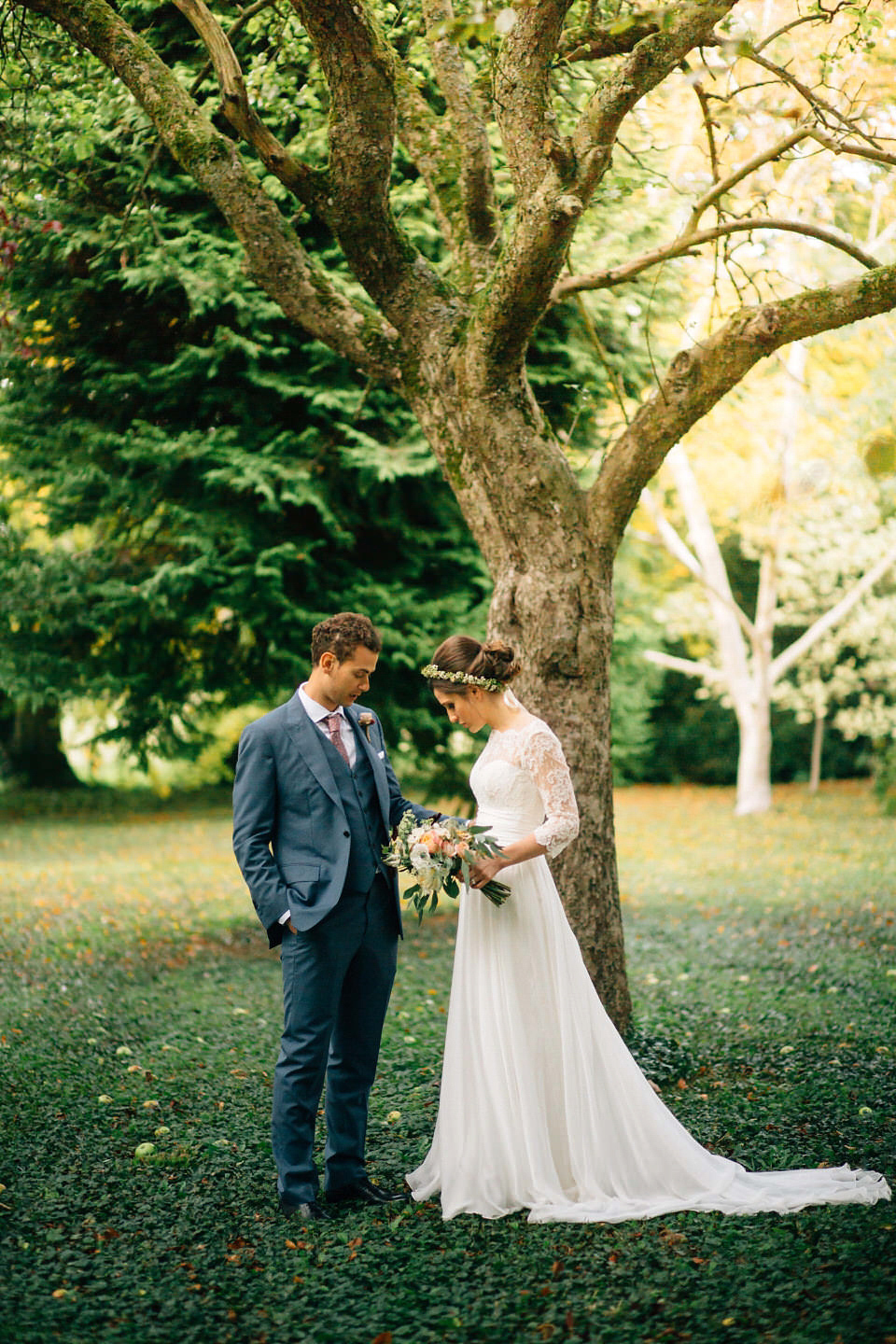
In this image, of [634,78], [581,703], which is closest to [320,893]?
[581,703]

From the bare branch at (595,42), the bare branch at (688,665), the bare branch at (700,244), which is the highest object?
the bare branch at (595,42)

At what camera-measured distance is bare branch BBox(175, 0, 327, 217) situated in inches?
243

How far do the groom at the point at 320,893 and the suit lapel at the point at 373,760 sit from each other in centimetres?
2

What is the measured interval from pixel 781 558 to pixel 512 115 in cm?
1463

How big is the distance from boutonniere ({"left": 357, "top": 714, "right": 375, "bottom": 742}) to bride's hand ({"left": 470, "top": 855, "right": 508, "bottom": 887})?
2.27 feet

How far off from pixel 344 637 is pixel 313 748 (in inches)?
17.2

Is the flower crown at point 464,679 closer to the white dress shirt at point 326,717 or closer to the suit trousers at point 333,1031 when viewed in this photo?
the white dress shirt at point 326,717

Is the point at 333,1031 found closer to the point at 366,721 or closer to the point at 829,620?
the point at 366,721

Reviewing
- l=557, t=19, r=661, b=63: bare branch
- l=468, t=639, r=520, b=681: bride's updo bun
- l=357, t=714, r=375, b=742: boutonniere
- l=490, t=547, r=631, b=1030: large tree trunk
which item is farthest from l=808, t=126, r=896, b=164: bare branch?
l=357, t=714, r=375, b=742: boutonniere

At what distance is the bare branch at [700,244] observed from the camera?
6258 mm

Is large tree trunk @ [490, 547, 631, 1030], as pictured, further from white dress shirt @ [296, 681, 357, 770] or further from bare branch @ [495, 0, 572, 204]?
bare branch @ [495, 0, 572, 204]

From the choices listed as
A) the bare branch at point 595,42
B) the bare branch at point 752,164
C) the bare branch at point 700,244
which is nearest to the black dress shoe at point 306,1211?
the bare branch at point 700,244

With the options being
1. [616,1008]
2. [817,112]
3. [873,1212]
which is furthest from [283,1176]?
[817,112]

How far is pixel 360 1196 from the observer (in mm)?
4578
